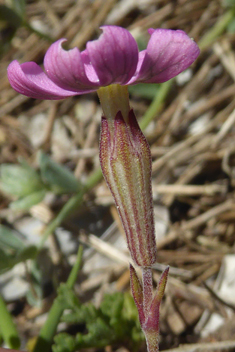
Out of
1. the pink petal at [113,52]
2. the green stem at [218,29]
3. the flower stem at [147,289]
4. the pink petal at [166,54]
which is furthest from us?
the green stem at [218,29]

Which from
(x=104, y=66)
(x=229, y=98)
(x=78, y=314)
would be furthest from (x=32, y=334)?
(x=229, y=98)

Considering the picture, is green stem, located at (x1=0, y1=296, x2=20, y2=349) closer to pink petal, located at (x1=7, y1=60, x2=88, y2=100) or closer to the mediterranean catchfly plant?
the mediterranean catchfly plant

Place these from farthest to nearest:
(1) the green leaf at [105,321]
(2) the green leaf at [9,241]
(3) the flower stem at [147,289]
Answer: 1. (2) the green leaf at [9,241]
2. (1) the green leaf at [105,321]
3. (3) the flower stem at [147,289]

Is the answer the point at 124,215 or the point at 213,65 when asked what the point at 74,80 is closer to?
the point at 124,215

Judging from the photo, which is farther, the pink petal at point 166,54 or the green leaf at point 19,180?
the green leaf at point 19,180

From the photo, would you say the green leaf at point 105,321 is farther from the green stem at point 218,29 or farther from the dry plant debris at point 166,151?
the green stem at point 218,29

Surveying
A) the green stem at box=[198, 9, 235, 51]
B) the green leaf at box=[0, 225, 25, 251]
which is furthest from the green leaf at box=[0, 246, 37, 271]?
the green stem at box=[198, 9, 235, 51]

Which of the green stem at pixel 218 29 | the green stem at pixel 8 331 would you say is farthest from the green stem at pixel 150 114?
the green stem at pixel 8 331
